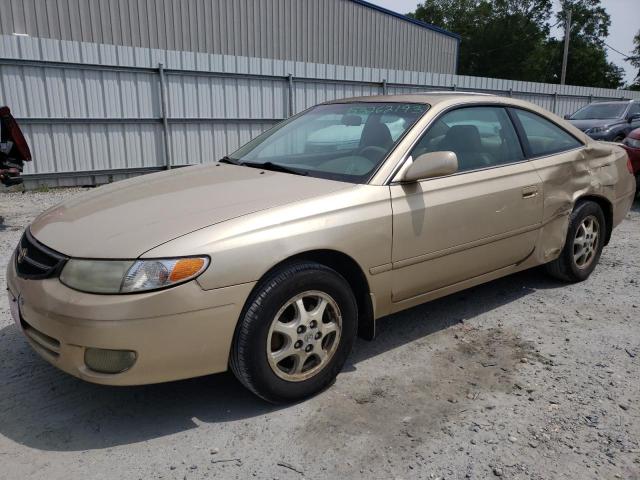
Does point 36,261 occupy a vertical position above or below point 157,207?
below

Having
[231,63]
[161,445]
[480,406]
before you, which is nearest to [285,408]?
[161,445]

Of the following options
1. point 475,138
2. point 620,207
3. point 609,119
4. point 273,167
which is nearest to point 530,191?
Result: point 475,138

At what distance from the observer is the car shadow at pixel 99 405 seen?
98.5 inches

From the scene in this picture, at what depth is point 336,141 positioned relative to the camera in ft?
11.9

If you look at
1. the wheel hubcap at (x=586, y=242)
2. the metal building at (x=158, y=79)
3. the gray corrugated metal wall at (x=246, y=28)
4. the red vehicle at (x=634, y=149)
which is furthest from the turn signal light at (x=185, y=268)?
the gray corrugated metal wall at (x=246, y=28)

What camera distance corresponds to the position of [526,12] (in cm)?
5403

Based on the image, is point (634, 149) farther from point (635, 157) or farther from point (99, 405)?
point (99, 405)

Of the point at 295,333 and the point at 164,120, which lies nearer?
the point at 295,333

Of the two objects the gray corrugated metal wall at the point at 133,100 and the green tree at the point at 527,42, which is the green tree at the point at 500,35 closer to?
the green tree at the point at 527,42

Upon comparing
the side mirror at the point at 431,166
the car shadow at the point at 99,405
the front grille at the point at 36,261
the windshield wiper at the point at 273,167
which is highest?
the side mirror at the point at 431,166

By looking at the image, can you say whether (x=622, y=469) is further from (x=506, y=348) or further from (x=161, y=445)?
(x=161, y=445)

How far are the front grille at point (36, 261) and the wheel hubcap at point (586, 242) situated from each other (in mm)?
3741

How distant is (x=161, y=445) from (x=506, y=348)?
213 centimetres

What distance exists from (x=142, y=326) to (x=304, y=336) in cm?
80
